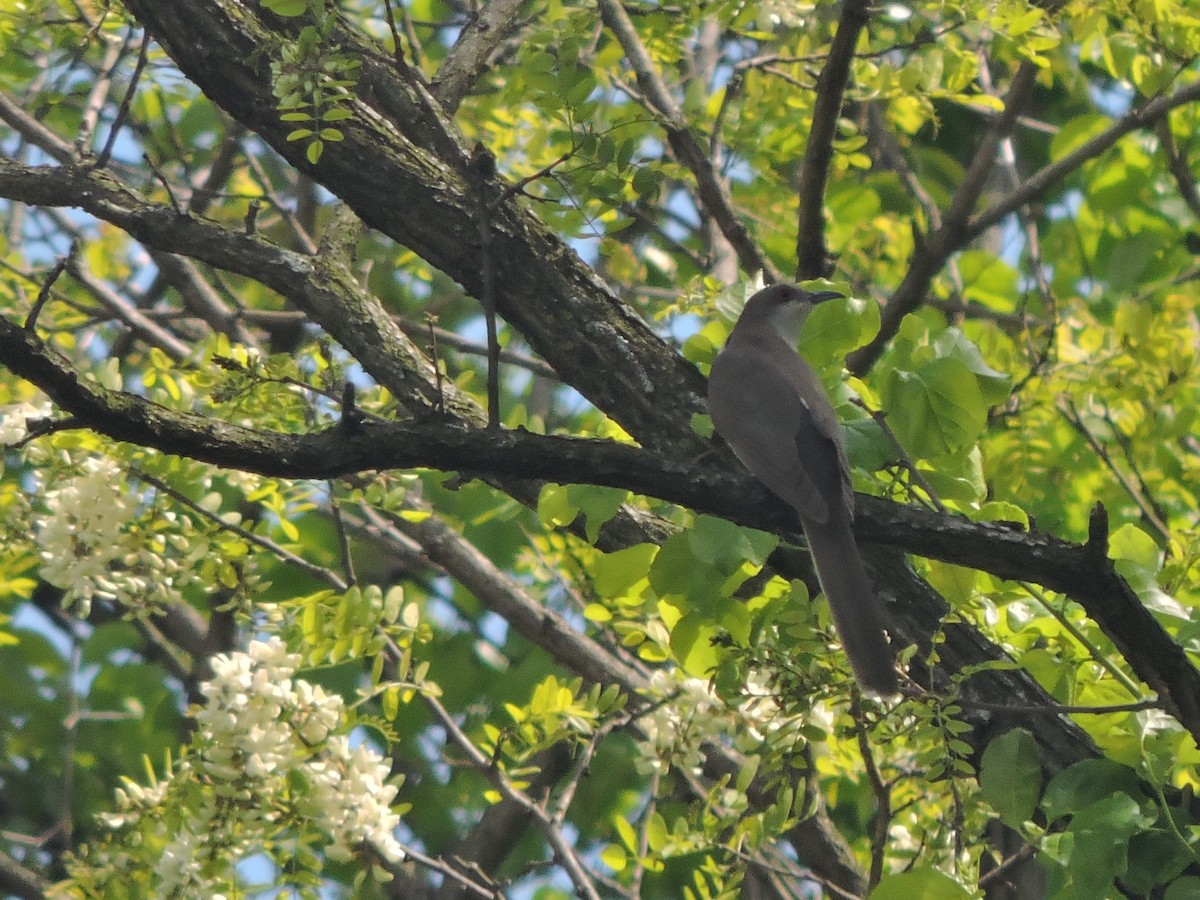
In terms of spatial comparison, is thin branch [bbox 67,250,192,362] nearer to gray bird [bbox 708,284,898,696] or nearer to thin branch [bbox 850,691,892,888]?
gray bird [bbox 708,284,898,696]

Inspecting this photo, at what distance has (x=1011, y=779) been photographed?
329 cm

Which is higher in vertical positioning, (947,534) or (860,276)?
(860,276)

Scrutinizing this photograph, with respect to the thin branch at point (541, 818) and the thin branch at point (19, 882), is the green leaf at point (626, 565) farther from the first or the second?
the thin branch at point (19, 882)

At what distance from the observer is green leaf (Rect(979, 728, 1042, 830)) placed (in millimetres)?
3291

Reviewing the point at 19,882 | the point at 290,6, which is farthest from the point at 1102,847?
the point at 19,882

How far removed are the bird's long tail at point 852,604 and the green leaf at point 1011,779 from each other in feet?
1.25

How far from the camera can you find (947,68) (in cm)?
539

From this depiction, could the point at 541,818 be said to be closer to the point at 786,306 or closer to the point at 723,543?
the point at 723,543

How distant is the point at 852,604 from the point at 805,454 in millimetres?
472

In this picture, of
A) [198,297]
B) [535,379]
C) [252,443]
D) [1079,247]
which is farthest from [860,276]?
[252,443]

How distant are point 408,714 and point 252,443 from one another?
4.26 m

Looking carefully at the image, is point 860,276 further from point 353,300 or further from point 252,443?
point 252,443

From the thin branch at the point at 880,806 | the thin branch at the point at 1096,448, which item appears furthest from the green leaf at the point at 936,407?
the thin branch at the point at 1096,448

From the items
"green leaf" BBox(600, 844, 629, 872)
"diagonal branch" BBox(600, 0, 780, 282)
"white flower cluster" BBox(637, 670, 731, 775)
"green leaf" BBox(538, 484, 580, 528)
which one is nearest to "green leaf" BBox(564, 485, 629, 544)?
"green leaf" BBox(538, 484, 580, 528)
